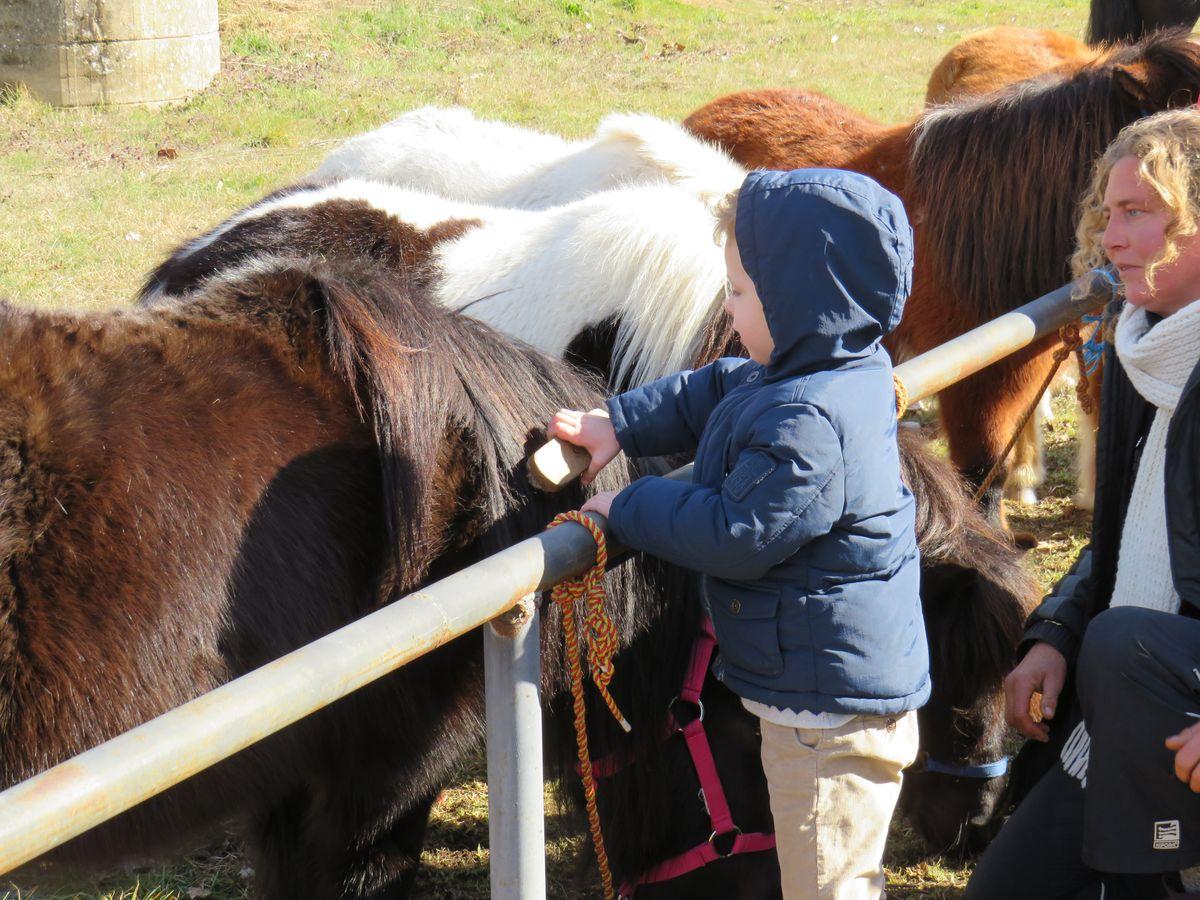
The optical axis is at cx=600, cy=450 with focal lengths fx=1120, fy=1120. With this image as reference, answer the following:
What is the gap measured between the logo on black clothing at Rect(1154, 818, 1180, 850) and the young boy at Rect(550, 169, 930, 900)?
385 millimetres

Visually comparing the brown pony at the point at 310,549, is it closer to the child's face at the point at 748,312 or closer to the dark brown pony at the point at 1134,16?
the child's face at the point at 748,312

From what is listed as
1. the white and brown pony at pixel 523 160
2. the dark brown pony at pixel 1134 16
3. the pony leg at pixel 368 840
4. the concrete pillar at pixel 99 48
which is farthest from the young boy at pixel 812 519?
the concrete pillar at pixel 99 48

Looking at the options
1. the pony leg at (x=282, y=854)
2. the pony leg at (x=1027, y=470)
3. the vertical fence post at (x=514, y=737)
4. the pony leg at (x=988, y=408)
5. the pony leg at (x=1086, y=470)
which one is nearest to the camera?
the vertical fence post at (x=514, y=737)

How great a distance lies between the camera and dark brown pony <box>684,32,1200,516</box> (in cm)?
352

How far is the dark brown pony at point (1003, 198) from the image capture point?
11.6 feet

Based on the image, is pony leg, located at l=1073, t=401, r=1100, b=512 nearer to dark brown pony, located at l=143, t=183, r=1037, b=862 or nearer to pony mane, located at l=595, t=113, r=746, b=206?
pony mane, located at l=595, t=113, r=746, b=206

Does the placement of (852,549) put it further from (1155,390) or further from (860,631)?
(1155,390)

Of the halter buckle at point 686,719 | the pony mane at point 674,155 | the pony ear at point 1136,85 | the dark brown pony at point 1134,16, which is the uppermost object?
the dark brown pony at point 1134,16

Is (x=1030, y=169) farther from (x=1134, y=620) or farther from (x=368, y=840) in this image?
(x=368, y=840)

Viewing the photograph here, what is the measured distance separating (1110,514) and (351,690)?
1502 mm

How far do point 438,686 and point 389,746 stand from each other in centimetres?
14

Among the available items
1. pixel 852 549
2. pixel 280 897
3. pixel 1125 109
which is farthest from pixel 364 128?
pixel 852 549

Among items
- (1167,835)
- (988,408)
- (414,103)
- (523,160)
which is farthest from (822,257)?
(414,103)

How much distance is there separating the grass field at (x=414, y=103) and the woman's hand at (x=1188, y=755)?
0.98m
